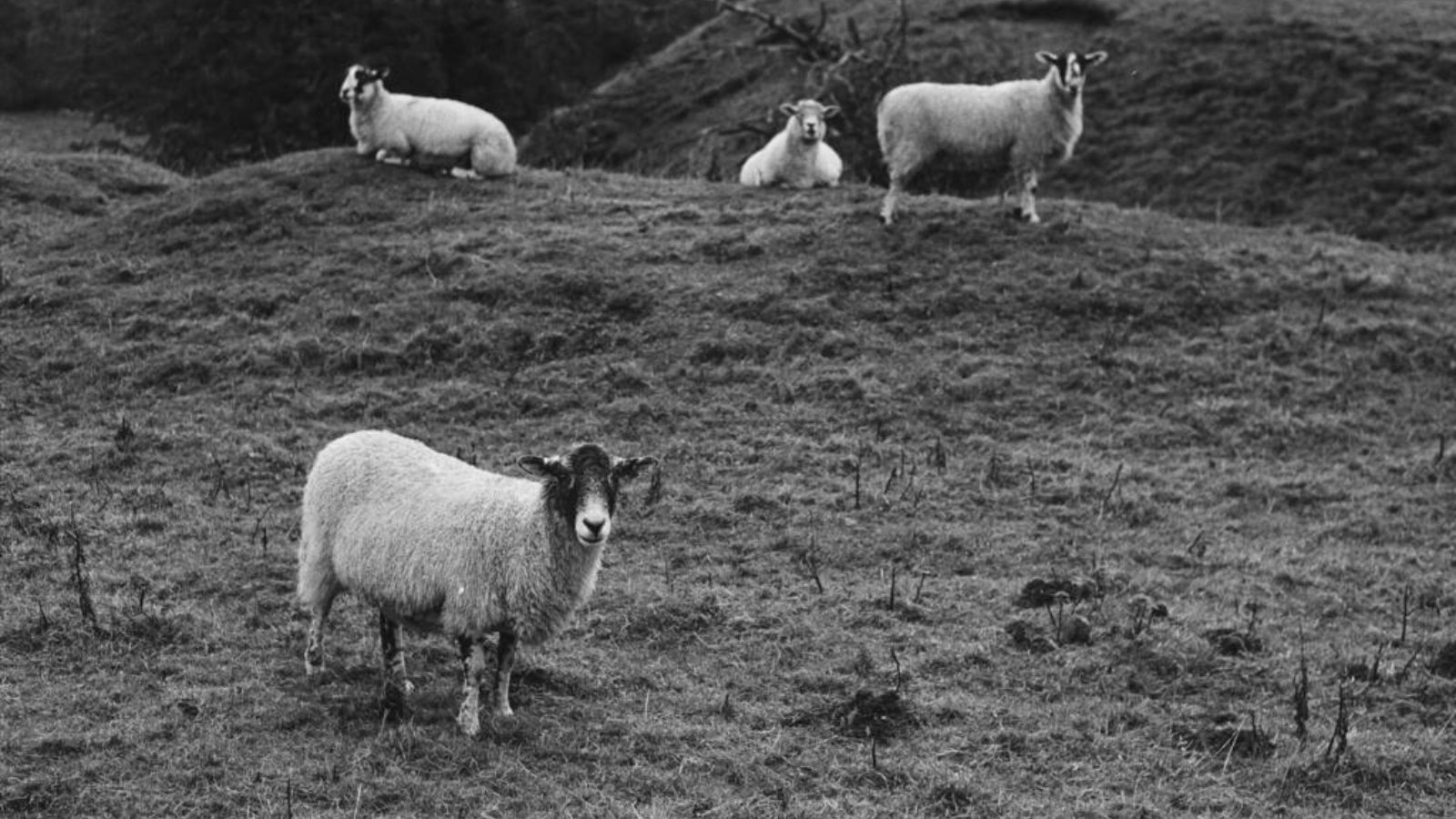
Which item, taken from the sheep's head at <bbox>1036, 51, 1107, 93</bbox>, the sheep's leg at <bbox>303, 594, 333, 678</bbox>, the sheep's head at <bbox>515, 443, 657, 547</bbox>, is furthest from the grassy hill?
the sheep's head at <bbox>1036, 51, 1107, 93</bbox>

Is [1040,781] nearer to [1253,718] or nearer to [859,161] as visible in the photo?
[1253,718]

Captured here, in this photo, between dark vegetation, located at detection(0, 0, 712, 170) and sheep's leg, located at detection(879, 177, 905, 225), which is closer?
sheep's leg, located at detection(879, 177, 905, 225)

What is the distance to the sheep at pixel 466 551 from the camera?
8516 millimetres

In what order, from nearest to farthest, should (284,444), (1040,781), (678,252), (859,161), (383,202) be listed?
(1040,781), (284,444), (678,252), (383,202), (859,161)

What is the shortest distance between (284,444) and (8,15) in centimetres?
3478

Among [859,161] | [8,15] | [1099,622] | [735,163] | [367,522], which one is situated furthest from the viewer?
[8,15]

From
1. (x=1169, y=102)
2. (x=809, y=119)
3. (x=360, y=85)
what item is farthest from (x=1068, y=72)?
(x=1169, y=102)

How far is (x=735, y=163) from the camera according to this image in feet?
88.7

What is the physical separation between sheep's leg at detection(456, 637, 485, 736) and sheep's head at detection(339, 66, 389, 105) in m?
13.2

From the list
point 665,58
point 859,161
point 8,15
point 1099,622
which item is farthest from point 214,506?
point 8,15

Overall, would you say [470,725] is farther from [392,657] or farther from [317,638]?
[317,638]

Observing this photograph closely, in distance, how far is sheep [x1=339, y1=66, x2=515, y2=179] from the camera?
20438mm

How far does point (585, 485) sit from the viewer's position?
8391 mm

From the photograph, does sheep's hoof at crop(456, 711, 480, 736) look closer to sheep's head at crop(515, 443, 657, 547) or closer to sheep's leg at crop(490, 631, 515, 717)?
sheep's leg at crop(490, 631, 515, 717)
